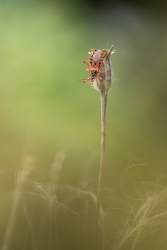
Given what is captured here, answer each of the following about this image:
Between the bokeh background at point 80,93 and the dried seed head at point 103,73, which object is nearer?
the dried seed head at point 103,73

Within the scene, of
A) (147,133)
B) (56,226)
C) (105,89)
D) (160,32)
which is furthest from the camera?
(160,32)

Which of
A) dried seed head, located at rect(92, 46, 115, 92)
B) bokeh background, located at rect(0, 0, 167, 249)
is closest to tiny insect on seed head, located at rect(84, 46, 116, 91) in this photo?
dried seed head, located at rect(92, 46, 115, 92)

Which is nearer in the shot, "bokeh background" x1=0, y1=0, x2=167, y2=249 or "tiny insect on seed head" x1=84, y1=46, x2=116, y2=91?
"tiny insect on seed head" x1=84, y1=46, x2=116, y2=91

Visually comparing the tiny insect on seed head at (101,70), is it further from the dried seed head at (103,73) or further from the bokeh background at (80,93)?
the bokeh background at (80,93)

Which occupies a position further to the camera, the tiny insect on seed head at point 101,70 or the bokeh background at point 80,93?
the bokeh background at point 80,93

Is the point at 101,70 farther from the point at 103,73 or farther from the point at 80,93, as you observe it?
the point at 80,93

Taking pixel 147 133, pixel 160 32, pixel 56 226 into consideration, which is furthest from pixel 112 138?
pixel 160 32

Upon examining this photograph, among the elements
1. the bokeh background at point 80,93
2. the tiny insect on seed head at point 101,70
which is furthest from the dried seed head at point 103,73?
the bokeh background at point 80,93

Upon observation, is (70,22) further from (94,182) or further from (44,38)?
(94,182)

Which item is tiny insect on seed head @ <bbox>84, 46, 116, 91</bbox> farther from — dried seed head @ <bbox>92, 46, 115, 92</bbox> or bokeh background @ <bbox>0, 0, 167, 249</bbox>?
bokeh background @ <bbox>0, 0, 167, 249</bbox>
